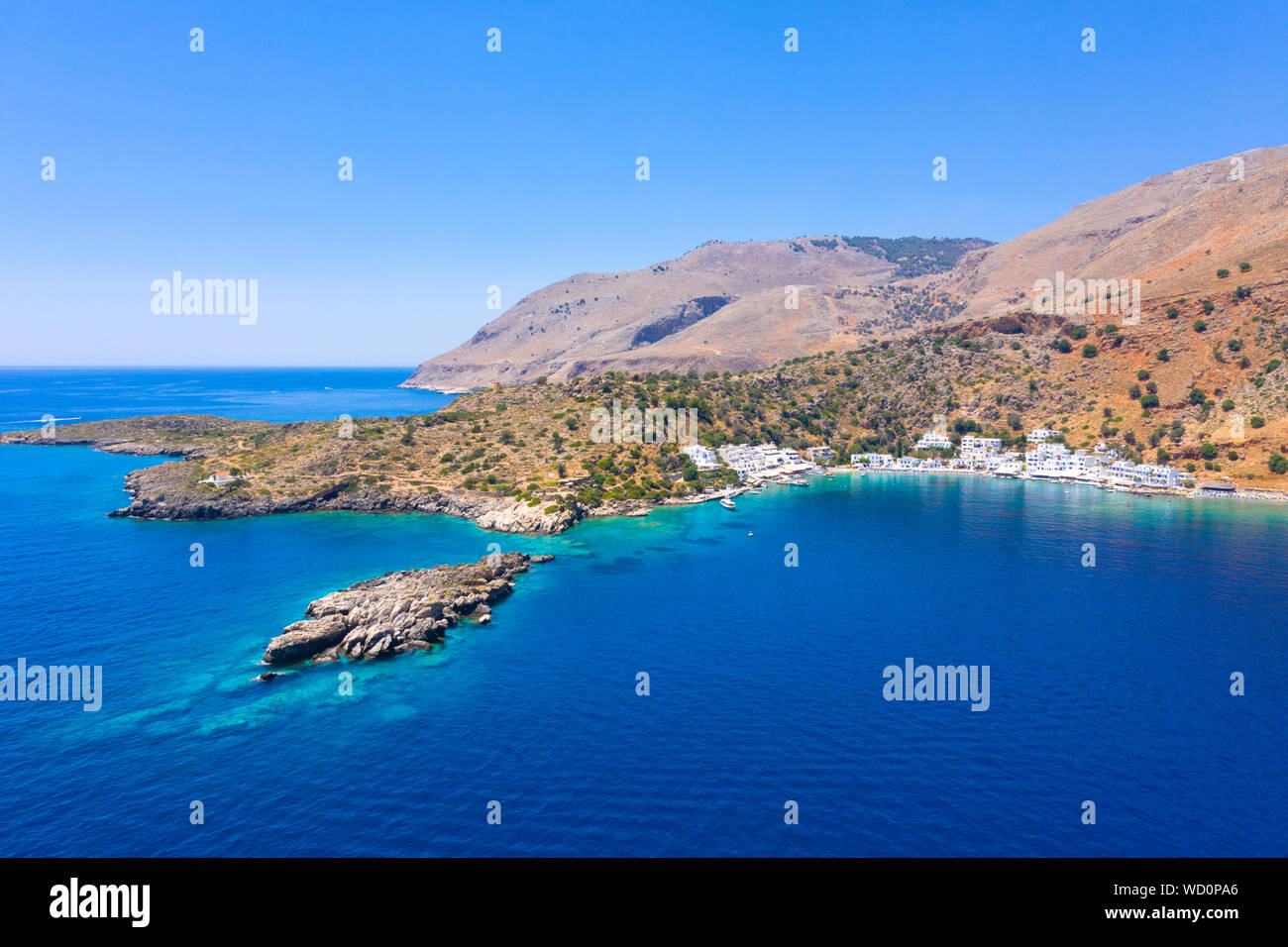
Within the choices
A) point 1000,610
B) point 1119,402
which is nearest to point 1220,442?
point 1119,402

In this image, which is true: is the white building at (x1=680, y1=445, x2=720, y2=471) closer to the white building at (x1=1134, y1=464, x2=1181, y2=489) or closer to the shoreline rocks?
the shoreline rocks

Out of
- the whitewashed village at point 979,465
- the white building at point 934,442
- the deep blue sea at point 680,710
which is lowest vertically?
the deep blue sea at point 680,710

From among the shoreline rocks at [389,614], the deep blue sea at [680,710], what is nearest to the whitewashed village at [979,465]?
the deep blue sea at [680,710]

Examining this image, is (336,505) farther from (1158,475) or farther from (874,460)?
(1158,475)

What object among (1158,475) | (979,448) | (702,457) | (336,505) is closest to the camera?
(336,505)

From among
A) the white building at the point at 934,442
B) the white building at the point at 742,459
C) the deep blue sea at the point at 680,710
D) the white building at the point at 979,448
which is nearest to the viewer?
the deep blue sea at the point at 680,710

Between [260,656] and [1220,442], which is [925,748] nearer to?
[260,656]

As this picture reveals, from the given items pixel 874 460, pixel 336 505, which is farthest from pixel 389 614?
pixel 874 460

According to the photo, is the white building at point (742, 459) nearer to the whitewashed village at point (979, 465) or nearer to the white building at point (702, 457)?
the whitewashed village at point (979, 465)
